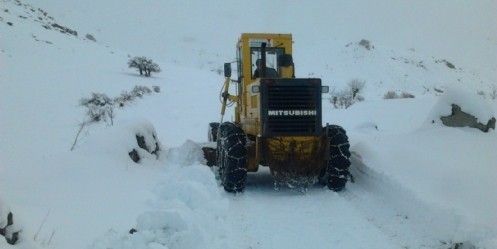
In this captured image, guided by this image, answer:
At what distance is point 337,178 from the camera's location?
28.4 feet

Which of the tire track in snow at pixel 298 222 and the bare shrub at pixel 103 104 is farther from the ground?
the bare shrub at pixel 103 104

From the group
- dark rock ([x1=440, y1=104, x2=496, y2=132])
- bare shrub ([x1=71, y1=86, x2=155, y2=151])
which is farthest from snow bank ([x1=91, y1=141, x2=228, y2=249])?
dark rock ([x1=440, y1=104, x2=496, y2=132])

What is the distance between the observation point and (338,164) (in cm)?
870

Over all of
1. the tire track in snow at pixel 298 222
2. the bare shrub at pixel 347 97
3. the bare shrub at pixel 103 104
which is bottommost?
the tire track in snow at pixel 298 222

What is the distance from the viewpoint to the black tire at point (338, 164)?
8.67 m

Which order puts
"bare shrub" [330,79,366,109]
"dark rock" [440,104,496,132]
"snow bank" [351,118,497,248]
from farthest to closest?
"bare shrub" [330,79,366,109]
"dark rock" [440,104,496,132]
"snow bank" [351,118,497,248]

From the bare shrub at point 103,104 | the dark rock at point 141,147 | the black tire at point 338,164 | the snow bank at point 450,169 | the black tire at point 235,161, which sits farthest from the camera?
the bare shrub at point 103,104

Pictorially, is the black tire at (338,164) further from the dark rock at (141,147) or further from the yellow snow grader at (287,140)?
the dark rock at (141,147)

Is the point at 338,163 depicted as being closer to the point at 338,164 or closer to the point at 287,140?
the point at 338,164

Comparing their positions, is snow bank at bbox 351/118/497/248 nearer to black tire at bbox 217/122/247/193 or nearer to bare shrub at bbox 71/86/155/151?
black tire at bbox 217/122/247/193

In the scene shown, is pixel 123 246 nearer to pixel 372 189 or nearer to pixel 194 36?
pixel 372 189

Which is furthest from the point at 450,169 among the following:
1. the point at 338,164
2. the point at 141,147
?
the point at 141,147

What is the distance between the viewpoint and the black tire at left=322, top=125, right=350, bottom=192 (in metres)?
8.67

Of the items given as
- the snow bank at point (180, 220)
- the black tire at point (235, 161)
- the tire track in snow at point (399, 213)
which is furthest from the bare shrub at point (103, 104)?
the tire track in snow at point (399, 213)
